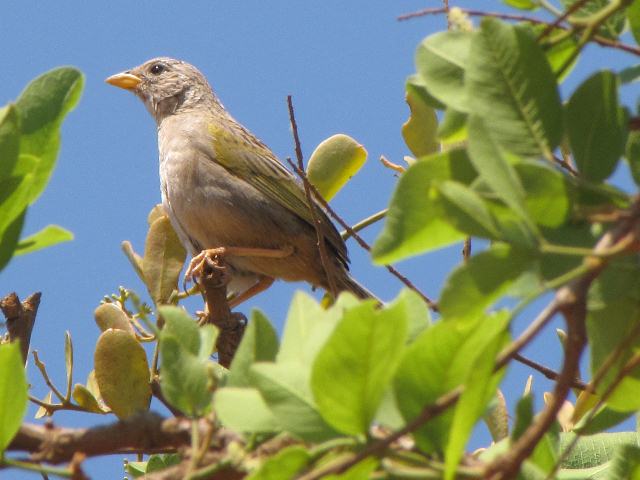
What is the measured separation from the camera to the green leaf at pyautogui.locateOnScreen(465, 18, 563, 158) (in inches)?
59.3

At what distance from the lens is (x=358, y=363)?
4.40 ft

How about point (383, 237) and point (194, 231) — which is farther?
point (194, 231)

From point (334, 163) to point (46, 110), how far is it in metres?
2.62

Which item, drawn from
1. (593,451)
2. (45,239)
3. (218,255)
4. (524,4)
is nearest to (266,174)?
(218,255)

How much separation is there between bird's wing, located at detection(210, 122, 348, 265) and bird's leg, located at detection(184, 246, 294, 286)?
282mm

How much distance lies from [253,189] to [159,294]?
8.27ft

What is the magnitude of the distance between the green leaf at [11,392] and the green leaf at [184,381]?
0.24 metres

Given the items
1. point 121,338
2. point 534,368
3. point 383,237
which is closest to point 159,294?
point 121,338

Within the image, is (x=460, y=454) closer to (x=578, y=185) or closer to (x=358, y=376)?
(x=358, y=376)

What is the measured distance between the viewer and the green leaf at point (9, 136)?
1.67 m

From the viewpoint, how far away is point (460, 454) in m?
1.34

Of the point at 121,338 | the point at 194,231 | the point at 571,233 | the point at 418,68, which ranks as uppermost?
the point at 418,68

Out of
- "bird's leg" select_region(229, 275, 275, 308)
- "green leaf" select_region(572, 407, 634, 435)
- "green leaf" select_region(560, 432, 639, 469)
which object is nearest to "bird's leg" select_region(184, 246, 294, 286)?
"bird's leg" select_region(229, 275, 275, 308)

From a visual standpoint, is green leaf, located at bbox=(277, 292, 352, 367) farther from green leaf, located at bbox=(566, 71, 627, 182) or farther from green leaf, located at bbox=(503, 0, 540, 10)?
green leaf, located at bbox=(503, 0, 540, 10)
